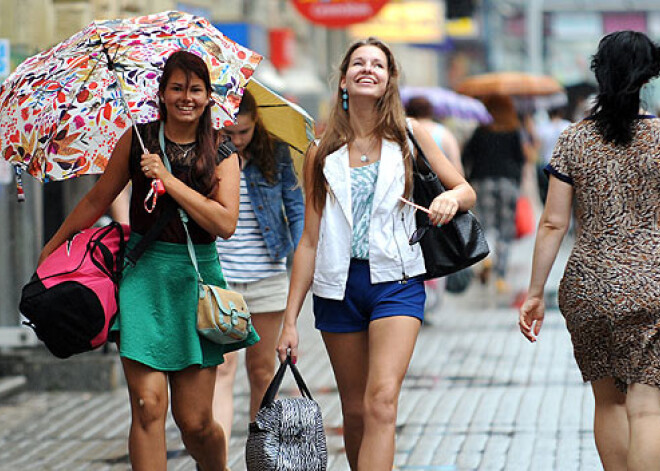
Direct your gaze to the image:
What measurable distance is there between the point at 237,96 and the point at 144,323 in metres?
1.04

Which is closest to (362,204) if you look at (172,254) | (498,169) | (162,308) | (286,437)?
(172,254)

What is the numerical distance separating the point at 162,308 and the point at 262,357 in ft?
4.37

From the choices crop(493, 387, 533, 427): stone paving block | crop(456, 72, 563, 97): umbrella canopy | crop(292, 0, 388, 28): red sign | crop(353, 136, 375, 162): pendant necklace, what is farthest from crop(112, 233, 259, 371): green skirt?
crop(456, 72, 563, 97): umbrella canopy

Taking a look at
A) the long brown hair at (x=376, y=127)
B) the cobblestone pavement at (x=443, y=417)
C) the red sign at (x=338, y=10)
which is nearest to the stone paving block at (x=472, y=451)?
the cobblestone pavement at (x=443, y=417)

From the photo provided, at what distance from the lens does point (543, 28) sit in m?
70.1

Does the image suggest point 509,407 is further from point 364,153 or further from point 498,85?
point 498,85

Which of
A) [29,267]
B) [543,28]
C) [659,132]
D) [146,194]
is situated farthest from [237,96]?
[543,28]

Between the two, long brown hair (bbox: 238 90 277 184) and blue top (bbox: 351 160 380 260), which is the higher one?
long brown hair (bbox: 238 90 277 184)

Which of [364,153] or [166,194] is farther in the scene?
[364,153]

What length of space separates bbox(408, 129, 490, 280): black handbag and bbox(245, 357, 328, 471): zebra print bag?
780 millimetres

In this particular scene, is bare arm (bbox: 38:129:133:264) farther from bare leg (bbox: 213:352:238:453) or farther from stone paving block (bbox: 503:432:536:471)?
stone paving block (bbox: 503:432:536:471)

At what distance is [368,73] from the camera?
581 centimetres

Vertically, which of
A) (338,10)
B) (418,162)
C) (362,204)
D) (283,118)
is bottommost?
(362,204)

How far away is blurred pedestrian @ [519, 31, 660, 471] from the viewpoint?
532 cm
